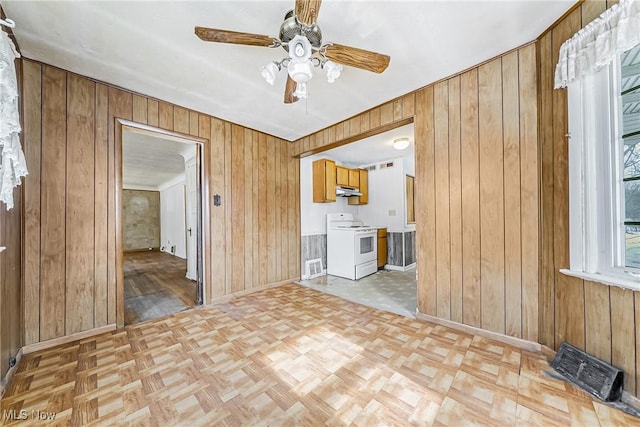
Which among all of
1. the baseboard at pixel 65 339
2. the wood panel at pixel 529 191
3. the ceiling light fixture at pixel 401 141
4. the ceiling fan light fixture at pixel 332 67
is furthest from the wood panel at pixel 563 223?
the baseboard at pixel 65 339

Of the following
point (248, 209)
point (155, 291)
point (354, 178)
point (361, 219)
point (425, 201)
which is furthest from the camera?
point (361, 219)

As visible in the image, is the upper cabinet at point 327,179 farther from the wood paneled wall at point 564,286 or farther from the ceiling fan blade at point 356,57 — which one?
the wood paneled wall at point 564,286

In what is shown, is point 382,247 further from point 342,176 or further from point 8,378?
point 8,378

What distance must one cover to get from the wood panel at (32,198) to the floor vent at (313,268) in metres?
3.08

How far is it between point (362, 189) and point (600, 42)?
3880 mm

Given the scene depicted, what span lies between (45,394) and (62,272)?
1.03 metres

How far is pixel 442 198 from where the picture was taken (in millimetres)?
2275

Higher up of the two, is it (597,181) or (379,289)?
(597,181)

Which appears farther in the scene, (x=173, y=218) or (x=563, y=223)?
(x=173, y=218)

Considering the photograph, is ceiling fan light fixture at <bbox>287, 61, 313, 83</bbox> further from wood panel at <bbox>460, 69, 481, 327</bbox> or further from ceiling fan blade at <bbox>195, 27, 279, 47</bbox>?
wood panel at <bbox>460, 69, 481, 327</bbox>

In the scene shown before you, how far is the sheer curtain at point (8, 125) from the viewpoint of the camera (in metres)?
1.17

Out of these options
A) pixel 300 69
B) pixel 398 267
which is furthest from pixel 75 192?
pixel 398 267

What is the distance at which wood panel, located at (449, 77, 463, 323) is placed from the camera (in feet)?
7.10

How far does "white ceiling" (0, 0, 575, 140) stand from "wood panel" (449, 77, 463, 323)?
0.27m
